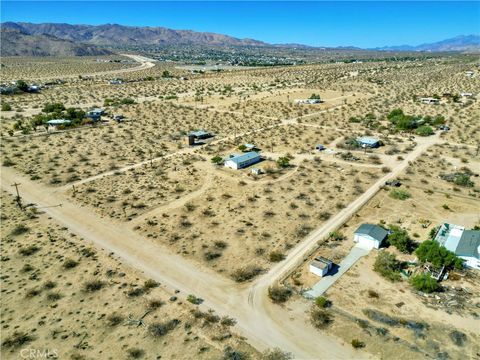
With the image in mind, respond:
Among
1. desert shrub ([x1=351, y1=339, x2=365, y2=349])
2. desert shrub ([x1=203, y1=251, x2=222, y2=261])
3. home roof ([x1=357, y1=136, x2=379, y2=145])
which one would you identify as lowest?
desert shrub ([x1=351, y1=339, x2=365, y2=349])

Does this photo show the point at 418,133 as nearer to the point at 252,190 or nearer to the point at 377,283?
the point at 252,190

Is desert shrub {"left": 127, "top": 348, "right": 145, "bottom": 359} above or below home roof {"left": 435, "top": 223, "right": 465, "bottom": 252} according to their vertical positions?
below

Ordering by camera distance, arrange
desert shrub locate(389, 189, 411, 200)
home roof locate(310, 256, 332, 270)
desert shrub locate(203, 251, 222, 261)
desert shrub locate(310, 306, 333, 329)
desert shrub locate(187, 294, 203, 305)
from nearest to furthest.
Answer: desert shrub locate(310, 306, 333, 329) → desert shrub locate(187, 294, 203, 305) → home roof locate(310, 256, 332, 270) → desert shrub locate(203, 251, 222, 261) → desert shrub locate(389, 189, 411, 200)

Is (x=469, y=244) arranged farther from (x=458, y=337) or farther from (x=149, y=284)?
(x=149, y=284)

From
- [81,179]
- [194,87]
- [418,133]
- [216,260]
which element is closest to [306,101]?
[418,133]

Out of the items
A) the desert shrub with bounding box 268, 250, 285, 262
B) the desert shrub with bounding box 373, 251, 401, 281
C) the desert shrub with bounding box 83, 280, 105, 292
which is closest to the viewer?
the desert shrub with bounding box 83, 280, 105, 292

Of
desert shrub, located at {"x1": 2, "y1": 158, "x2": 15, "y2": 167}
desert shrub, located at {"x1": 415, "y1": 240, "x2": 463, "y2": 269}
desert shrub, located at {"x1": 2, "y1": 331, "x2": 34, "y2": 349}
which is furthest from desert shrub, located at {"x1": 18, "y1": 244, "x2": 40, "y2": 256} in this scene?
desert shrub, located at {"x1": 415, "y1": 240, "x2": 463, "y2": 269}

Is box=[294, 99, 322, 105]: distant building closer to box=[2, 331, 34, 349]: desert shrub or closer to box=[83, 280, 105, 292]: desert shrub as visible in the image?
box=[83, 280, 105, 292]: desert shrub

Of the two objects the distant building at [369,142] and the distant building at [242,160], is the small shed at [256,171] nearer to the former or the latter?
the distant building at [242,160]
